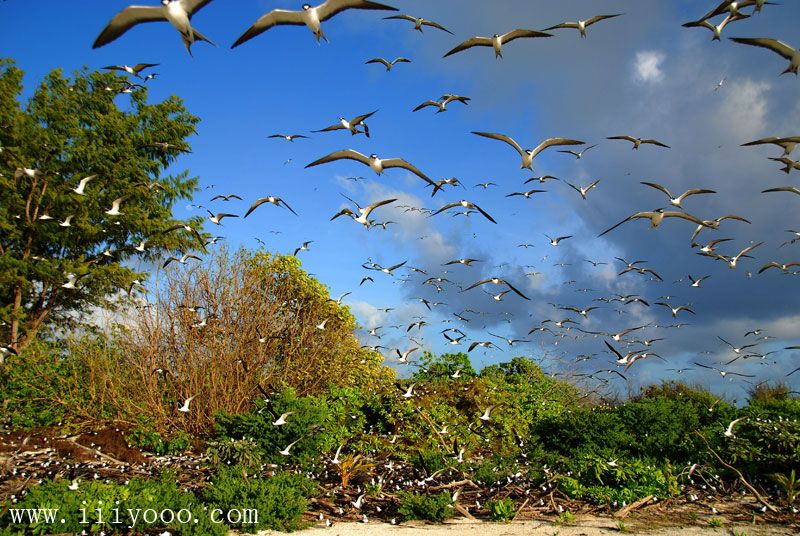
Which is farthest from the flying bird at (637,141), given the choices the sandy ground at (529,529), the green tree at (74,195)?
the green tree at (74,195)

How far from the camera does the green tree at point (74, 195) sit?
22.1 metres

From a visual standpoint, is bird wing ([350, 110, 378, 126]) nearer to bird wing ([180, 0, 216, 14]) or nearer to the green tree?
bird wing ([180, 0, 216, 14])

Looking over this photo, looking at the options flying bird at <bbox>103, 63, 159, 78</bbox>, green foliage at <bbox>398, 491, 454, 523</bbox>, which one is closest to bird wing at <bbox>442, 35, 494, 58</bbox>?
flying bird at <bbox>103, 63, 159, 78</bbox>

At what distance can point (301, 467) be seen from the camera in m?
9.72

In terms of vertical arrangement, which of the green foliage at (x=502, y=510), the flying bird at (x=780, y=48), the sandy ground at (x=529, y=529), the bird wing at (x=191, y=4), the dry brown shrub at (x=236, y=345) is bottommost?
the sandy ground at (x=529, y=529)

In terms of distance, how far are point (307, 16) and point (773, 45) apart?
6.97 meters

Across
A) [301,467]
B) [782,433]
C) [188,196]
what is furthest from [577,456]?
[188,196]

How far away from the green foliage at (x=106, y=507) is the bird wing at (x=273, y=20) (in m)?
5.87

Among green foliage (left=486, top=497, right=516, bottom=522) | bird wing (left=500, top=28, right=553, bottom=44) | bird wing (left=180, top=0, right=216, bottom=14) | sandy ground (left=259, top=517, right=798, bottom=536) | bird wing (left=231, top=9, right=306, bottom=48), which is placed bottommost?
sandy ground (left=259, top=517, right=798, bottom=536)

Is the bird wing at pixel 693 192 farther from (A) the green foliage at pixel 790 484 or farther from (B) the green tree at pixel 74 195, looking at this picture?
(B) the green tree at pixel 74 195

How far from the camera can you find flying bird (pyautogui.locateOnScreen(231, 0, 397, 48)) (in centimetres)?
657

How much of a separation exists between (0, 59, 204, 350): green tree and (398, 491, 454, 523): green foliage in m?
17.8

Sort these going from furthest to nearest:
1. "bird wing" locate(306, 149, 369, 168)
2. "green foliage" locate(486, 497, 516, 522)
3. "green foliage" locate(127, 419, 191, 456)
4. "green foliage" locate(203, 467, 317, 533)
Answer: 1. "green foliage" locate(127, 419, 191, 456)
2. "green foliage" locate(486, 497, 516, 522)
3. "bird wing" locate(306, 149, 369, 168)
4. "green foliage" locate(203, 467, 317, 533)

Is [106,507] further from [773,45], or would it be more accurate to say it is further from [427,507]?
[773,45]
